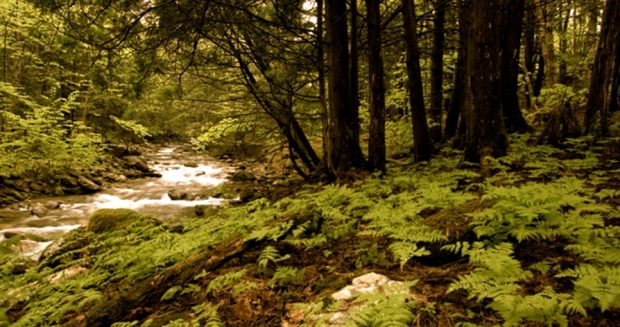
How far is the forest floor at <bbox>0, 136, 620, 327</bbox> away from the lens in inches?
97.6

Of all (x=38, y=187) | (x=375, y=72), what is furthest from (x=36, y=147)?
(x=375, y=72)

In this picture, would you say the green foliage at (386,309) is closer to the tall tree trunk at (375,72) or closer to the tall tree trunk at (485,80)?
the tall tree trunk at (485,80)

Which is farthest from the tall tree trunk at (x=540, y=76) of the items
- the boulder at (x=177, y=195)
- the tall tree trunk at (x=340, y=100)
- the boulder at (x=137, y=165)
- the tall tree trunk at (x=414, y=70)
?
the boulder at (x=137, y=165)

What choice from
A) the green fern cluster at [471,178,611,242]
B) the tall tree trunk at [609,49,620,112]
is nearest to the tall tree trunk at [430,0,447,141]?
the tall tree trunk at [609,49,620,112]

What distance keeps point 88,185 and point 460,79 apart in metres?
14.7

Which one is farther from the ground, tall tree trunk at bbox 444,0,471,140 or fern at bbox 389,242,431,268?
tall tree trunk at bbox 444,0,471,140

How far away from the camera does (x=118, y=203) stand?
45.5 ft

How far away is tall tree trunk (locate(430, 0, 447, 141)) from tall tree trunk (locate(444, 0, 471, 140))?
0.33m

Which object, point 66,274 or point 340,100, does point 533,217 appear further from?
point 66,274

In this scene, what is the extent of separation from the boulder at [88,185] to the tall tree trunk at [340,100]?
482 inches

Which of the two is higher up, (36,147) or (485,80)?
(485,80)

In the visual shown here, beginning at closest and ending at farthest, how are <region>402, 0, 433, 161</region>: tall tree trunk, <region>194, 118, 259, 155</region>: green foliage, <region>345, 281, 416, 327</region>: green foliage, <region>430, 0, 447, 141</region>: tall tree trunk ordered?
<region>345, 281, 416, 327</region>: green foliage
<region>402, 0, 433, 161</region>: tall tree trunk
<region>194, 118, 259, 155</region>: green foliage
<region>430, 0, 447, 141</region>: tall tree trunk

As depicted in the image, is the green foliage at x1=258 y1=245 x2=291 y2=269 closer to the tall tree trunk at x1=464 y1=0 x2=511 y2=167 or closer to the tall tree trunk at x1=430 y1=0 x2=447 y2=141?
the tall tree trunk at x1=464 y1=0 x2=511 y2=167

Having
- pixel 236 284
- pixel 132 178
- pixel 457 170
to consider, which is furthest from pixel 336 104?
pixel 132 178
